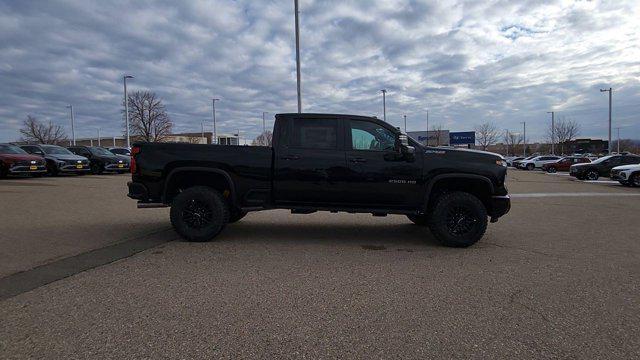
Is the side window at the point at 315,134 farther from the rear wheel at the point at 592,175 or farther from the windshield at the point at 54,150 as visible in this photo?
the rear wheel at the point at 592,175

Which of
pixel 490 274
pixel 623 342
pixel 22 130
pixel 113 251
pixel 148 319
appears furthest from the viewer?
pixel 22 130

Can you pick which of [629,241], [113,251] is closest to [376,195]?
[113,251]

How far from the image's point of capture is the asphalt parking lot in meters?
3.02

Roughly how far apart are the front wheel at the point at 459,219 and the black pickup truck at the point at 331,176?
1cm

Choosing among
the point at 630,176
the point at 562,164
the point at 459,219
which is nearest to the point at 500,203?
the point at 459,219

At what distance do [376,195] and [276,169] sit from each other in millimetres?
1556

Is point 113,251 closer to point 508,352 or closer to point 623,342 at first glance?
point 508,352

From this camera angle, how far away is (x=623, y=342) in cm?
307

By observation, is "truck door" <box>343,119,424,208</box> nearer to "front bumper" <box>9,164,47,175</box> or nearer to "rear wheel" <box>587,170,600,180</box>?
"front bumper" <box>9,164,47,175</box>

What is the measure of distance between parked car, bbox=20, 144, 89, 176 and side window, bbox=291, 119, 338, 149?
17482 mm

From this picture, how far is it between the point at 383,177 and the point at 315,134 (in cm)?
124

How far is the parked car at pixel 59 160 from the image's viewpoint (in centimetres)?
1919

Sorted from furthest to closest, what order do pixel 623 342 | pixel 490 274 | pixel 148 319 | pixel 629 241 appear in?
pixel 629 241 < pixel 490 274 < pixel 148 319 < pixel 623 342

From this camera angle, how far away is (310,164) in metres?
6.05
